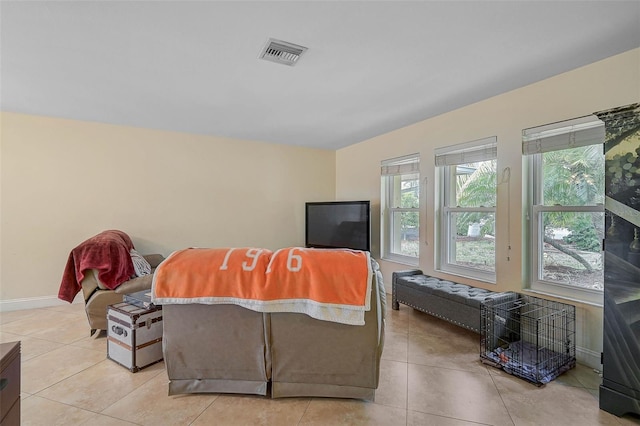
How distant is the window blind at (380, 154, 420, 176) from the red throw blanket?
10.9 feet

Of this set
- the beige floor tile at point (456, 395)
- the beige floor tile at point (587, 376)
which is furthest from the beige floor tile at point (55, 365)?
the beige floor tile at point (587, 376)

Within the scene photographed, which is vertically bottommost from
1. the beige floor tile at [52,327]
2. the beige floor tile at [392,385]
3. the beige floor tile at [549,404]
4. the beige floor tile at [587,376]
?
the beige floor tile at [587,376]

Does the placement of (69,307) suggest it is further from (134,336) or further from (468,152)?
(468,152)

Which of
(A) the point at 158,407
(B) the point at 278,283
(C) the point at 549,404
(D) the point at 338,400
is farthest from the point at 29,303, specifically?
(C) the point at 549,404

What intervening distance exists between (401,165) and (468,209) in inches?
44.2

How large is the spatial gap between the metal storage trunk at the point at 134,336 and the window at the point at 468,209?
2.97 metres

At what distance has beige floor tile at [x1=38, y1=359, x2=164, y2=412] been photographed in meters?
1.84

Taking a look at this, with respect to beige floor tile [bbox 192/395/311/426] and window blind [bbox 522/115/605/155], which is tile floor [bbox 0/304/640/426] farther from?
window blind [bbox 522/115/605/155]

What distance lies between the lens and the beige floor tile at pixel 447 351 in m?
2.31

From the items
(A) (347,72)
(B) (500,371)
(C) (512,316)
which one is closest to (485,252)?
(C) (512,316)

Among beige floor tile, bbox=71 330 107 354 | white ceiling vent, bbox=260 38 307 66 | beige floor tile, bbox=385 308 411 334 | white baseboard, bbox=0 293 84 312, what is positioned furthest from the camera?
white baseboard, bbox=0 293 84 312

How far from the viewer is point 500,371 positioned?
220 centimetres

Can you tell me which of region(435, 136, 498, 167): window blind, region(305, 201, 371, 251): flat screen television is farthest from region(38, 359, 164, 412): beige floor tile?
region(435, 136, 498, 167): window blind

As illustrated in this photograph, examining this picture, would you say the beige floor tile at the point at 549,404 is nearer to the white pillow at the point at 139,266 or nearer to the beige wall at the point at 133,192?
the white pillow at the point at 139,266
